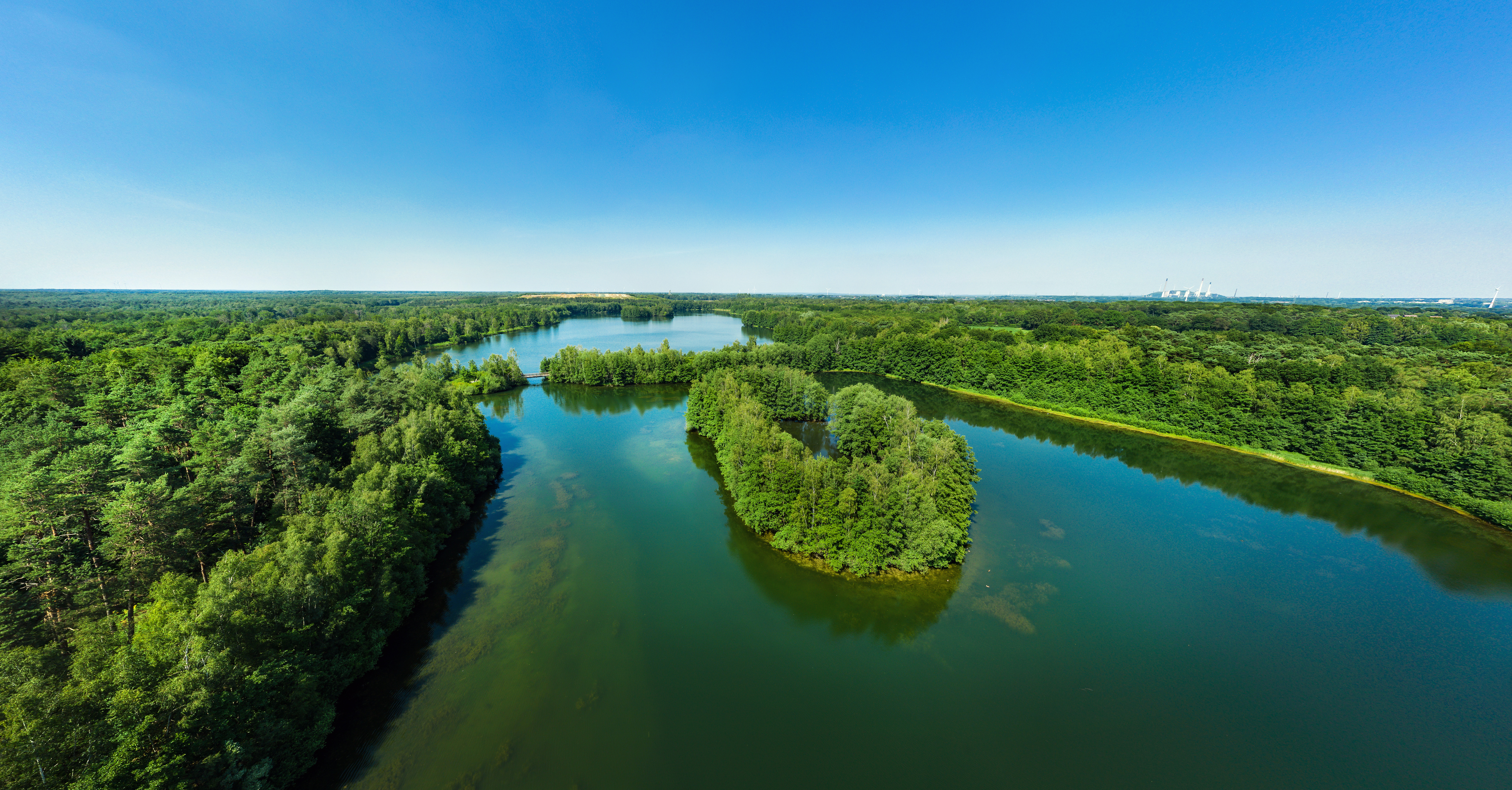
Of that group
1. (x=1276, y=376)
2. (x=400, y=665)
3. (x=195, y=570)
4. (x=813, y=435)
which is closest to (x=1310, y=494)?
(x=1276, y=376)

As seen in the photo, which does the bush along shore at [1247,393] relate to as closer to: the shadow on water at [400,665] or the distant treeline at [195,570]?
the shadow on water at [400,665]

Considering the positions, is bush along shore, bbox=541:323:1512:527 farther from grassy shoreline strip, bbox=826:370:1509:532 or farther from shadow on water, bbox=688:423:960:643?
shadow on water, bbox=688:423:960:643

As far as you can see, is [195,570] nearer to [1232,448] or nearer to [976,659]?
[976,659]

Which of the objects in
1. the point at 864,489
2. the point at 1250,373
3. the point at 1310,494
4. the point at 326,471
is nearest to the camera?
the point at 326,471

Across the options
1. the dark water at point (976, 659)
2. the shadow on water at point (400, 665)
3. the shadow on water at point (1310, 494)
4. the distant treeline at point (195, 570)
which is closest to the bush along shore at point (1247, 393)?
the shadow on water at point (1310, 494)

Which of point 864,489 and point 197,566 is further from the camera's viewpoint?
point 864,489

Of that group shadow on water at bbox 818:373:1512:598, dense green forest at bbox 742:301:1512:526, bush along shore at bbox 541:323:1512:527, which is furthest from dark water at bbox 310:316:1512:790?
dense green forest at bbox 742:301:1512:526

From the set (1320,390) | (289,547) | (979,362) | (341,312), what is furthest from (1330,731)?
(341,312)
